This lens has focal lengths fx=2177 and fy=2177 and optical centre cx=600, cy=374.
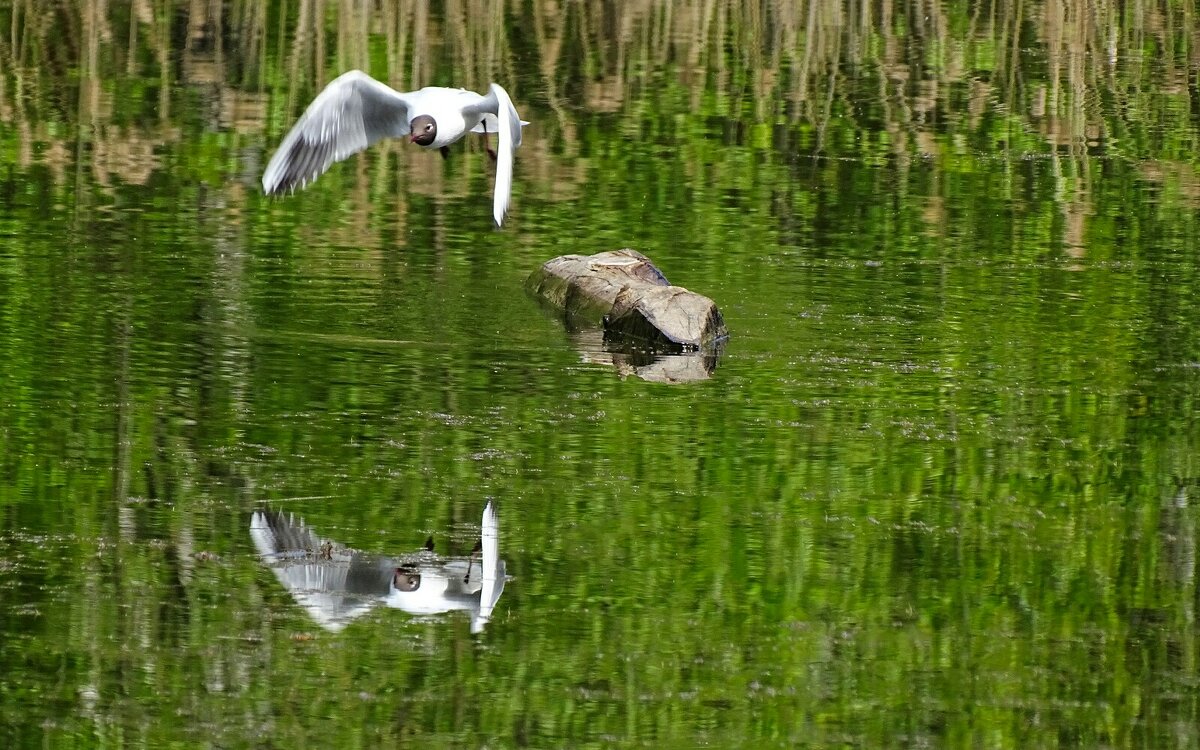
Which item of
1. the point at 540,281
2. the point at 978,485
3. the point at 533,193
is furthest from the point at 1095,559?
the point at 533,193

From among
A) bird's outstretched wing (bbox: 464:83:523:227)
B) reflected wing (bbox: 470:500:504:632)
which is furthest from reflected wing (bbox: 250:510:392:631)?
bird's outstretched wing (bbox: 464:83:523:227)

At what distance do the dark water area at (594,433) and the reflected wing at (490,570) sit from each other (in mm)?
29

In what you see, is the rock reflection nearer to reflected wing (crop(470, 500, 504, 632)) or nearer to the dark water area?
the dark water area

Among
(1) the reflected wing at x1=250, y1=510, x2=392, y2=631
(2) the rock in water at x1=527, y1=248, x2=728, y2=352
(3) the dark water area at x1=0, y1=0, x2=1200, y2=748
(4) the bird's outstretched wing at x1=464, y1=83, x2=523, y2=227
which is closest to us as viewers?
(3) the dark water area at x1=0, y1=0, x2=1200, y2=748

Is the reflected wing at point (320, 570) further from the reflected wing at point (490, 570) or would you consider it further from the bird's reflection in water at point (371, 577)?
the reflected wing at point (490, 570)

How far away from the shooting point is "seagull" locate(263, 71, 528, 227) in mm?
10560

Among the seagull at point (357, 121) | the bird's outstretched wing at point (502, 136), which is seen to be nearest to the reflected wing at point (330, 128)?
the seagull at point (357, 121)

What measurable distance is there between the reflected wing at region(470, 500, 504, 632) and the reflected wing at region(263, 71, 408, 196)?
3.47 meters

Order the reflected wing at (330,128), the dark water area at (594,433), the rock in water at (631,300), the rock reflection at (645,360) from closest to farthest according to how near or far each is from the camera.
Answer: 1. the dark water area at (594,433)
2. the rock reflection at (645,360)
3. the rock in water at (631,300)
4. the reflected wing at (330,128)

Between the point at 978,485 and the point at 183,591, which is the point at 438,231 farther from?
the point at 183,591

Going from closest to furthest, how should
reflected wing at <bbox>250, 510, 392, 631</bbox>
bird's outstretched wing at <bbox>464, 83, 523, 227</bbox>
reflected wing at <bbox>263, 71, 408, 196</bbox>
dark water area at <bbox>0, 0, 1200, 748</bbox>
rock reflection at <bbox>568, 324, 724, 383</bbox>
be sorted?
dark water area at <bbox>0, 0, 1200, 748</bbox> < reflected wing at <bbox>250, 510, 392, 631</bbox> < bird's outstretched wing at <bbox>464, 83, 523, 227</bbox> < rock reflection at <bbox>568, 324, 724, 383</bbox> < reflected wing at <bbox>263, 71, 408, 196</bbox>

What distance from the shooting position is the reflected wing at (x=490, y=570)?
6.61m

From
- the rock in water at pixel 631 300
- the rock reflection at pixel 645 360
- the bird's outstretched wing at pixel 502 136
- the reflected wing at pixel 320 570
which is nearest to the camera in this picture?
the reflected wing at pixel 320 570

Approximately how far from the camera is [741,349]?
33.9 ft
